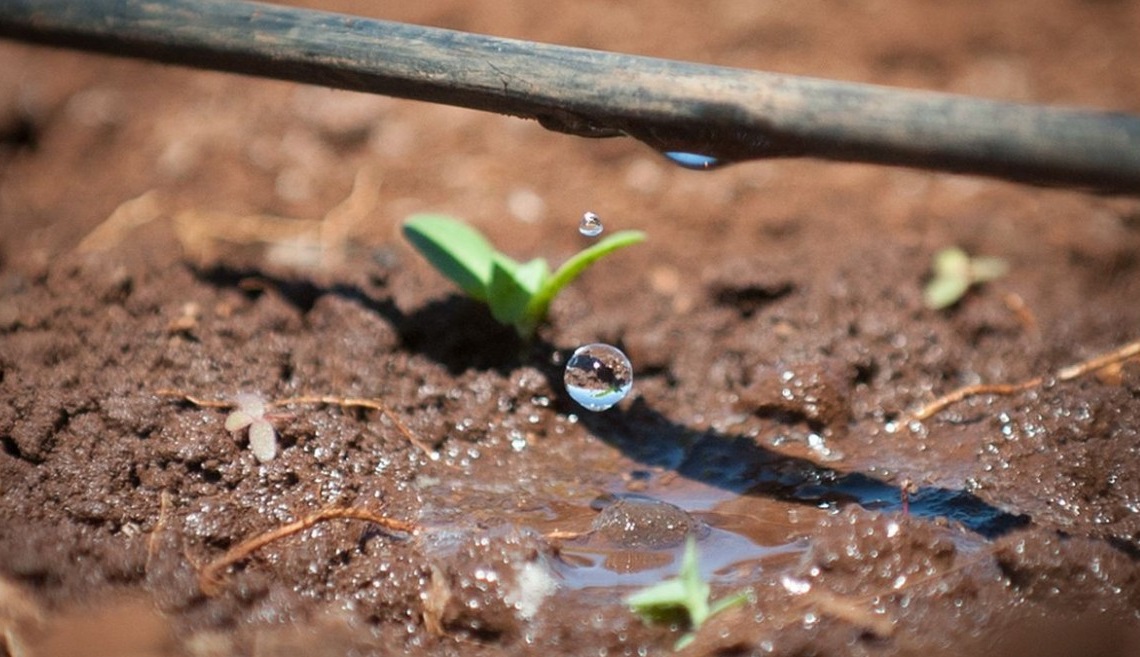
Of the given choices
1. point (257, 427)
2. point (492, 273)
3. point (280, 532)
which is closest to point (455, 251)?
point (492, 273)

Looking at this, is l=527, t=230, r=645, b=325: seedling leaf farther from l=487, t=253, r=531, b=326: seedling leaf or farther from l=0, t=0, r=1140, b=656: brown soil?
l=0, t=0, r=1140, b=656: brown soil

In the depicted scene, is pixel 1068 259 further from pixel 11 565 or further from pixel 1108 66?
pixel 11 565

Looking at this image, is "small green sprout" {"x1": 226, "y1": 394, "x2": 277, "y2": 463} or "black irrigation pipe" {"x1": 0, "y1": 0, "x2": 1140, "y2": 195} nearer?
"black irrigation pipe" {"x1": 0, "y1": 0, "x2": 1140, "y2": 195}

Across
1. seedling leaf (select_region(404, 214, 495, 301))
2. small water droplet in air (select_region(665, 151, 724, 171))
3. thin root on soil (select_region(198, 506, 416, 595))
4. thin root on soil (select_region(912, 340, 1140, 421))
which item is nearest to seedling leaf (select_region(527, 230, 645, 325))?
seedling leaf (select_region(404, 214, 495, 301))

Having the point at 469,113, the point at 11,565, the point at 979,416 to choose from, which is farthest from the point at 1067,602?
the point at 469,113

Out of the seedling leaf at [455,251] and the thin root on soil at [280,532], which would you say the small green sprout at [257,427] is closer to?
the thin root on soil at [280,532]

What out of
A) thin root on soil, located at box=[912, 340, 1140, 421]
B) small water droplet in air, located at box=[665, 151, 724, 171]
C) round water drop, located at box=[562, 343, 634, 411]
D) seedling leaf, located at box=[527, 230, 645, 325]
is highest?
small water droplet in air, located at box=[665, 151, 724, 171]

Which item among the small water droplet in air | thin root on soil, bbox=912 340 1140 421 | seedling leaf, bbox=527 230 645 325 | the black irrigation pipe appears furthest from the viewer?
thin root on soil, bbox=912 340 1140 421
